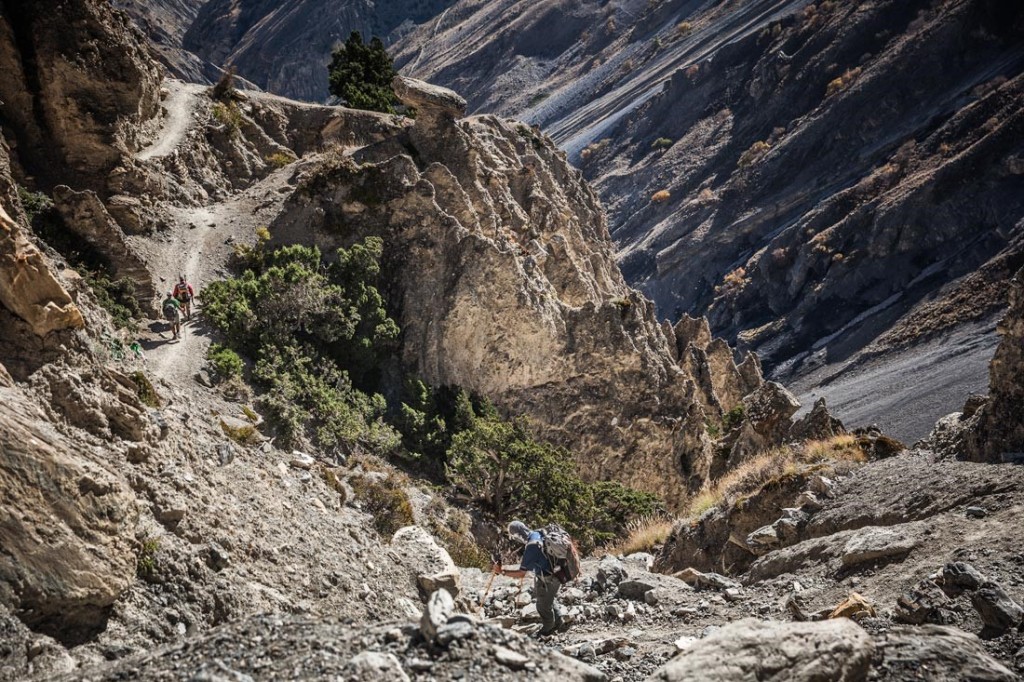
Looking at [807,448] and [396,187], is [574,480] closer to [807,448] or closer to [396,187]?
[807,448]

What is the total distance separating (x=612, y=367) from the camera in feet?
86.0

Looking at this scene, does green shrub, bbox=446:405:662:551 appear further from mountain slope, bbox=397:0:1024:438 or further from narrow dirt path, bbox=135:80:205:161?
mountain slope, bbox=397:0:1024:438

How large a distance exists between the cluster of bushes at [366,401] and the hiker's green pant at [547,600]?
9.70 metres

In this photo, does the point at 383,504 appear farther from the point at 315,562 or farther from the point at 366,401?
the point at 366,401

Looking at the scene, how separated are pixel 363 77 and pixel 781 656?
3865 centimetres

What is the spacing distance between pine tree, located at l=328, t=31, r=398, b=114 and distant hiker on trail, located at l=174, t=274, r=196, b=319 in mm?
19664

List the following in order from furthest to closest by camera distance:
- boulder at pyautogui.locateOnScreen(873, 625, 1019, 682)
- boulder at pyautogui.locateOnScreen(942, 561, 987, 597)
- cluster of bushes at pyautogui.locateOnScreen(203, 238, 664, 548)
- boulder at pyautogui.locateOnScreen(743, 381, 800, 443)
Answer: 1. boulder at pyautogui.locateOnScreen(743, 381, 800, 443)
2. cluster of bushes at pyautogui.locateOnScreen(203, 238, 664, 548)
3. boulder at pyautogui.locateOnScreen(942, 561, 987, 597)
4. boulder at pyautogui.locateOnScreen(873, 625, 1019, 682)

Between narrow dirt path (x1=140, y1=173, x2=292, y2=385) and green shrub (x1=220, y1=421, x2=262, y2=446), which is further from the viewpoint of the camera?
narrow dirt path (x1=140, y1=173, x2=292, y2=385)

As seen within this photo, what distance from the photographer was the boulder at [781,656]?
484 centimetres

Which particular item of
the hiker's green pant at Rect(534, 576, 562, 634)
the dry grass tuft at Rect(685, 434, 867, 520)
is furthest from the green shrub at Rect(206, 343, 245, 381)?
the dry grass tuft at Rect(685, 434, 867, 520)

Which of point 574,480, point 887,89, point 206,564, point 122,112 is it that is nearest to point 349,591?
point 206,564

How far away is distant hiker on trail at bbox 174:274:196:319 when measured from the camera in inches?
774

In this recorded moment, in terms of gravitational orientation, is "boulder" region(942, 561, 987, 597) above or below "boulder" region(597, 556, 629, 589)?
below

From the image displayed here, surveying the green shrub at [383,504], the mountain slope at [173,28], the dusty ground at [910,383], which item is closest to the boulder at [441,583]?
the green shrub at [383,504]
